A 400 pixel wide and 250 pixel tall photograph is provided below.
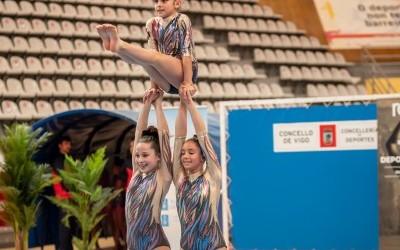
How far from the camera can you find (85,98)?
15.9 metres

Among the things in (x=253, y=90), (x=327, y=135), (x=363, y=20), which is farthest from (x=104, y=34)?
(x=363, y=20)

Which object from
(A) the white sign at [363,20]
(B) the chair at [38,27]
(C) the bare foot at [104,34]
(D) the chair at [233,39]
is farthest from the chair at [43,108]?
(C) the bare foot at [104,34]

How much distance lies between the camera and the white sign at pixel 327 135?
10.2 m

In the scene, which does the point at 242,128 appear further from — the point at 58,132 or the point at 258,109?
Result: the point at 58,132

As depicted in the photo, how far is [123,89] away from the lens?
16453 mm

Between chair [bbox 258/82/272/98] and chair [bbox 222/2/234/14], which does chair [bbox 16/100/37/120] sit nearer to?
chair [bbox 258/82/272/98]

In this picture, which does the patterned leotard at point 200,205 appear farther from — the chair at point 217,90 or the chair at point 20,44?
the chair at point 217,90

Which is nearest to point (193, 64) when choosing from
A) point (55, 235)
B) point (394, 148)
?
point (394, 148)

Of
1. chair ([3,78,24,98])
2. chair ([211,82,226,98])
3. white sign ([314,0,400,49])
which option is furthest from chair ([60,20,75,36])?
white sign ([314,0,400,49])

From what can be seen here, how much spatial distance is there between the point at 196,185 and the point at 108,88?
35.5ft

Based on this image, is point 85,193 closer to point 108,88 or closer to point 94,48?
point 108,88

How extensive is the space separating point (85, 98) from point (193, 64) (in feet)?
34.5

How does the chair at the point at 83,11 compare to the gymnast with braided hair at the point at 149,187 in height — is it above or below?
above

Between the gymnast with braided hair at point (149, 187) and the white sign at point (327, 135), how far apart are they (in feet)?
16.2
